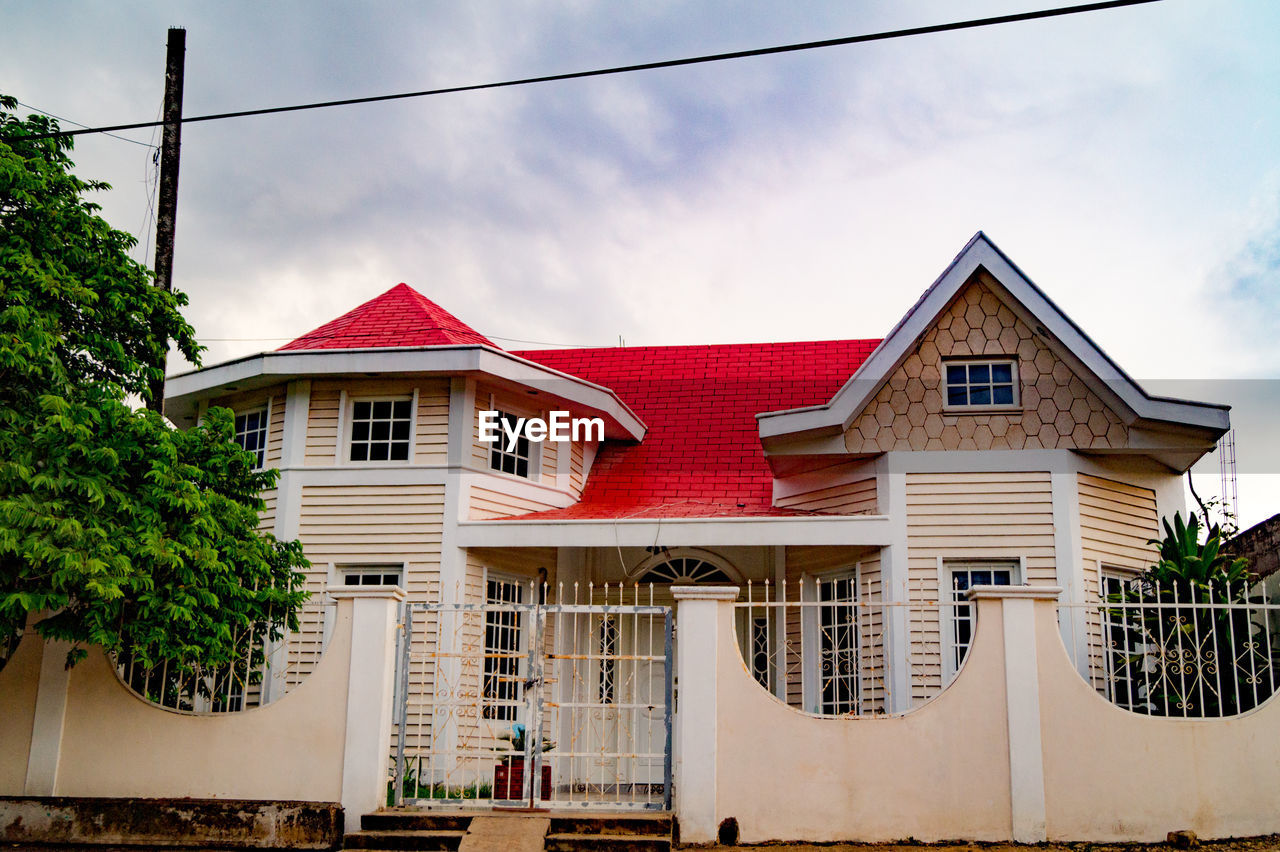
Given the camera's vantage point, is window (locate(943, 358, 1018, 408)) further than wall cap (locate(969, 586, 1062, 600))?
Yes

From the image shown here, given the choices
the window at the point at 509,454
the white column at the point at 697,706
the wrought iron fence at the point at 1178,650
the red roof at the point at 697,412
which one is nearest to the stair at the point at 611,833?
the white column at the point at 697,706

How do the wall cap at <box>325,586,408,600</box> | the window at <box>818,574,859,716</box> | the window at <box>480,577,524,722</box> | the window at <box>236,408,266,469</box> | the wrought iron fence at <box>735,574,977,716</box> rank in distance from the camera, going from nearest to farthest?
1. the wall cap at <box>325,586,408,600</box>
2. the wrought iron fence at <box>735,574,977,716</box>
3. the window at <box>818,574,859,716</box>
4. the window at <box>480,577,524,722</box>
5. the window at <box>236,408,266,469</box>

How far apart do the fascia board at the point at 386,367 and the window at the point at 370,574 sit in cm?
223

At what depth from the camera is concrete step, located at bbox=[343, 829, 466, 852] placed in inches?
318

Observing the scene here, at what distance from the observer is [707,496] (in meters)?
13.8

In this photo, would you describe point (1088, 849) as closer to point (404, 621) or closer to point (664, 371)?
point (404, 621)

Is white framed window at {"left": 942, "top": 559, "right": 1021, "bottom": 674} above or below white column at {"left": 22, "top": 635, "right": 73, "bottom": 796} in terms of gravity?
above

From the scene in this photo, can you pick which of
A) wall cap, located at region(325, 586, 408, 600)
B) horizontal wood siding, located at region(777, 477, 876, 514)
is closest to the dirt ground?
wall cap, located at region(325, 586, 408, 600)

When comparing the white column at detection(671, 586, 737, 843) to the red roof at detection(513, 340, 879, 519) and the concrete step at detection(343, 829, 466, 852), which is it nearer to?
the concrete step at detection(343, 829, 466, 852)

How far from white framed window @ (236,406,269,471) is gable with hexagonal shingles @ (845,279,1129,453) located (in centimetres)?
685

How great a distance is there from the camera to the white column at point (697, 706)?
8.24 metres

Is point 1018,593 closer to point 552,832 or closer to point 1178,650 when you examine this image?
point 1178,650

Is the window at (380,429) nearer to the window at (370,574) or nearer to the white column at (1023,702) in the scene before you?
the window at (370,574)

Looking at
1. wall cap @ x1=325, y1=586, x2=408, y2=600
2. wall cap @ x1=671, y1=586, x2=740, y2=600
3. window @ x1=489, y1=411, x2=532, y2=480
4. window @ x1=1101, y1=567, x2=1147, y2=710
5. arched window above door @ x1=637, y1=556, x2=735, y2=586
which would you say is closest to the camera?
wall cap @ x1=671, y1=586, x2=740, y2=600
